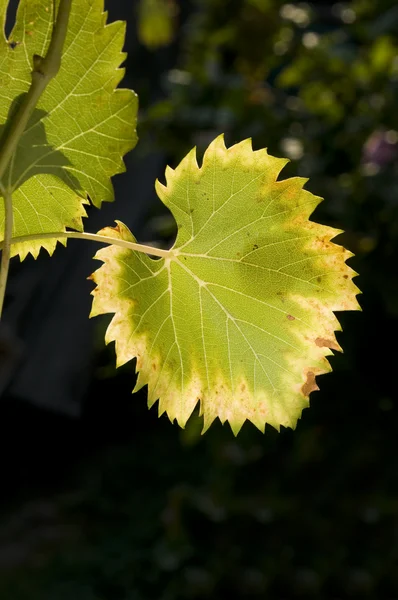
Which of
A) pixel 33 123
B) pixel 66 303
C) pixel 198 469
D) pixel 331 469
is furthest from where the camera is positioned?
pixel 198 469

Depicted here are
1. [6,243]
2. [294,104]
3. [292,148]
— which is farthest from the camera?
[294,104]

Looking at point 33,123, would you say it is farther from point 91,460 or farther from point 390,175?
point 91,460

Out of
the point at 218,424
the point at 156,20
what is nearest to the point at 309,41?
the point at 156,20

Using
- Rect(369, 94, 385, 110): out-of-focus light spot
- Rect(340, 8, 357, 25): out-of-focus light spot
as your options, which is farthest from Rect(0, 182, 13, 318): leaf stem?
Rect(340, 8, 357, 25): out-of-focus light spot

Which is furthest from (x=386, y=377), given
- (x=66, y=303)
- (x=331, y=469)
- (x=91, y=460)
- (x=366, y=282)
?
(x=91, y=460)

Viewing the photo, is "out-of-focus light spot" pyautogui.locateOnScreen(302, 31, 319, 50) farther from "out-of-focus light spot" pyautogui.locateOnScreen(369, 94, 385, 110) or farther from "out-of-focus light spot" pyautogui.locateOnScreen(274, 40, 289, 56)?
"out-of-focus light spot" pyautogui.locateOnScreen(369, 94, 385, 110)

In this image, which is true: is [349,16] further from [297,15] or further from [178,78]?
[178,78]

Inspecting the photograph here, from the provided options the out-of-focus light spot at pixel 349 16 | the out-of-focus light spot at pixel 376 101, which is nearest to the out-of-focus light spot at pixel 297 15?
the out-of-focus light spot at pixel 349 16
